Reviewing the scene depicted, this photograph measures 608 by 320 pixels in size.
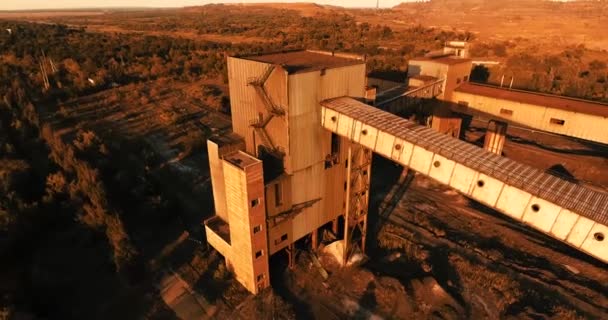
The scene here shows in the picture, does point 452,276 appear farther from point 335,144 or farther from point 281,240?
point 335,144

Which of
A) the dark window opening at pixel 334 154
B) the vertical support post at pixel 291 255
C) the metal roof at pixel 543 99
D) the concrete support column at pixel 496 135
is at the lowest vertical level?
the vertical support post at pixel 291 255

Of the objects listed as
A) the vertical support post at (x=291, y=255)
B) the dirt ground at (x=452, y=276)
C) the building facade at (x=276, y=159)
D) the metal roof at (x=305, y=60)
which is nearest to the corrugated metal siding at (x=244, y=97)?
the building facade at (x=276, y=159)

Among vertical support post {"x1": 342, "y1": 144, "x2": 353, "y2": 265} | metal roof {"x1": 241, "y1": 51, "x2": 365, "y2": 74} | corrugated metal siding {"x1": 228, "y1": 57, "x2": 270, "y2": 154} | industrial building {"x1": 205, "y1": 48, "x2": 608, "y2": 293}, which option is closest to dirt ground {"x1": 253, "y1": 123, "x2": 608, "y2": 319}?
vertical support post {"x1": 342, "y1": 144, "x2": 353, "y2": 265}

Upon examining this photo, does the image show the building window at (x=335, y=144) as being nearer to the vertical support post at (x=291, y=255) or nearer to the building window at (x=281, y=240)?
the building window at (x=281, y=240)

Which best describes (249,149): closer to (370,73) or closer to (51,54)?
(370,73)

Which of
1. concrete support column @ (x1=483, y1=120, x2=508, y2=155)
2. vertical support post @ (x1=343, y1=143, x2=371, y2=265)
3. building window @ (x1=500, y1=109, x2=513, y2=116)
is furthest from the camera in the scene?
concrete support column @ (x1=483, y1=120, x2=508, y2=155)

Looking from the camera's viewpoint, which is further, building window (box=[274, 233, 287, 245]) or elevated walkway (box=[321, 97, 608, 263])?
building window (box=[274, 233, 287, 245])

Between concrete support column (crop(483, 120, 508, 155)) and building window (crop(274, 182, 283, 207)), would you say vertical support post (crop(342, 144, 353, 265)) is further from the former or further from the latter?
concrete support column (crop(483, 120, 508, 155))
